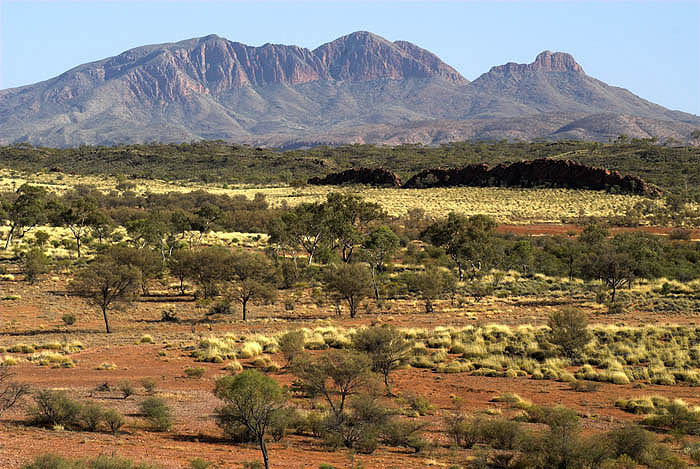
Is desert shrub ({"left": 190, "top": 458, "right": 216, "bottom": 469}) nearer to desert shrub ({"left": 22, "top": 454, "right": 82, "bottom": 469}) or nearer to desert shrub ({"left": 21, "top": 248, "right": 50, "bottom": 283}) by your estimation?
desert shrub ({"left": 22, "top": 454, "right": 82, "bottom": 469})

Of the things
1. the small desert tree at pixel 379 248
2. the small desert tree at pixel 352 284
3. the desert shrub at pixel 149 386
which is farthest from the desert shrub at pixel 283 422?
the small desert tree at pixel 379 248

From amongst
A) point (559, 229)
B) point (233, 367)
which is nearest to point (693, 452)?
point (233, 367)

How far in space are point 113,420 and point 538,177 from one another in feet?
311

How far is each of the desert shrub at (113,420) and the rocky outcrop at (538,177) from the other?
89.2 m

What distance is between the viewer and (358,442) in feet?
47.8

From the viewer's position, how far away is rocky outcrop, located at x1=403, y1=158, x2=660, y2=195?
94375 mm

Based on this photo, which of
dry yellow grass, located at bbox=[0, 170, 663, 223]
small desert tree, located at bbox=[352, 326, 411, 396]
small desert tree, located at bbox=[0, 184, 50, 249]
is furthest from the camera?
dry yellow grass, located at bbox=[0, 170, 663, 223]

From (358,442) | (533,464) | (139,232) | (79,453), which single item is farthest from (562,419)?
(139,232)

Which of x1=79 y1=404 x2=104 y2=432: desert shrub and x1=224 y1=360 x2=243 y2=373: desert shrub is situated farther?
x1=224 y1=360 x2=243 y2=373: desert shrub

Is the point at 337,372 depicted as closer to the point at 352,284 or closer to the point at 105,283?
the point at 105,283

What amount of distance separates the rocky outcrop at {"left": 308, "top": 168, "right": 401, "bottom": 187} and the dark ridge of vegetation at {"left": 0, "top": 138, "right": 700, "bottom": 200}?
4.59 metres

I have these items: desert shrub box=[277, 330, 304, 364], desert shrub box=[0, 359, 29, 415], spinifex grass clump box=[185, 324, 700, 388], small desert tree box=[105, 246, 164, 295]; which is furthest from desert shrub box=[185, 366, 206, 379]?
small desert tree box=[105, 246, 164, 295]

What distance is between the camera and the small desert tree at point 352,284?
109ft

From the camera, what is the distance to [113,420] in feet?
47.8
